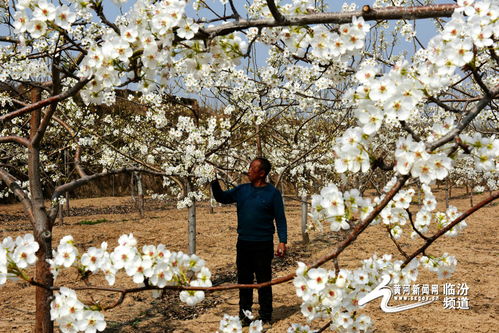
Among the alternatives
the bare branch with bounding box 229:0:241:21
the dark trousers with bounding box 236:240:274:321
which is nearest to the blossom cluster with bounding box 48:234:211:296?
the bare branch with bounding box 229:0:241:21

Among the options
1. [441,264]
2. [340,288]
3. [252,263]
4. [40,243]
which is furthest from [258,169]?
[340,288]

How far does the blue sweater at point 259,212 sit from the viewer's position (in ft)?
14.0

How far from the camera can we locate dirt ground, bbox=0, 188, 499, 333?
4.72 meters

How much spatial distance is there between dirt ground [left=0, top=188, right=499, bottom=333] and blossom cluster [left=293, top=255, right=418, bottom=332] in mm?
2099

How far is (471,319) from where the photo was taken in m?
4.74

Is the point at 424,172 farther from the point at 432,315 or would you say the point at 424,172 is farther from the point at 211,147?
the point at 211,147

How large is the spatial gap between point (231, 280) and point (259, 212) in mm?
2548

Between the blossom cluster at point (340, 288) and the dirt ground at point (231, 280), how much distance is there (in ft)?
6.89

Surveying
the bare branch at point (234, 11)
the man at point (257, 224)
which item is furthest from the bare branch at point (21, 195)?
the bare branch at point (234, 11)

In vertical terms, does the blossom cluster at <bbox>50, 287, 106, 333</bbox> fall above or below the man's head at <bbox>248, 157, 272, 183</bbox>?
below

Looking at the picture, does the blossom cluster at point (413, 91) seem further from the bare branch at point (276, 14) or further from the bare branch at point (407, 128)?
the bare branch at point (276, 14)

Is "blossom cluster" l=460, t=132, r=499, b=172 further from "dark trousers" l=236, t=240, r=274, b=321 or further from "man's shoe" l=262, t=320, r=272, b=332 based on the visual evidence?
"man's shoe" l=262, t=320, r=272, b=332

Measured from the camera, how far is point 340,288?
145 cm

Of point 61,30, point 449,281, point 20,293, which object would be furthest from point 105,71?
point 449,281
